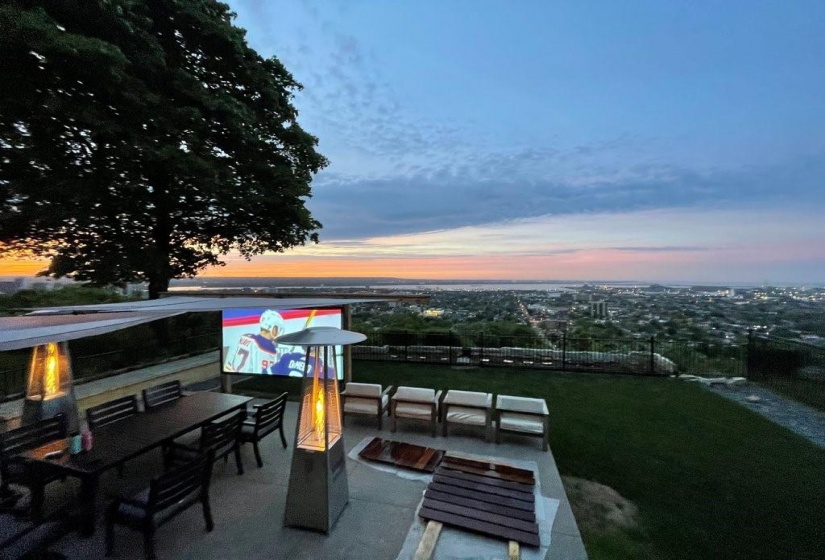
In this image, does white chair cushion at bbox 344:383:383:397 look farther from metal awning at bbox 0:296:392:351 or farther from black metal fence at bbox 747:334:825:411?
black metal fence at bbox 747:334:825:411

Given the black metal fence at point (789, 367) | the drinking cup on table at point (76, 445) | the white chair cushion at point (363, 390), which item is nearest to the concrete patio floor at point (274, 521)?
the drinking cup on table at point (76, 445)

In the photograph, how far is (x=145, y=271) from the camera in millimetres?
9039

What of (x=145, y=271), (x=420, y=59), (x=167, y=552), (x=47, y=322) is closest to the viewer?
(x=167, y=552)

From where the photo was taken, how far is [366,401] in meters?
6.09

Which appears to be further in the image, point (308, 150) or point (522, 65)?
point (522, 65)

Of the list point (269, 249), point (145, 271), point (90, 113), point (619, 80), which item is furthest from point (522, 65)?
point (145, 271)

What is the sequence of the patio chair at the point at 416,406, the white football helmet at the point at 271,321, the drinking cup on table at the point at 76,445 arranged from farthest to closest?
the white football helmet at the point at 271,321
the patio chair at the point at 416,406
the drinking cup on table at the point at 76,445

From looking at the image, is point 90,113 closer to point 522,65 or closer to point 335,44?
point 335,44

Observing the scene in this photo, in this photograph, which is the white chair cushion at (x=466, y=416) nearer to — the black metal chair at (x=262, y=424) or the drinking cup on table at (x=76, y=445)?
the black metal chair at (x=262, y=424)

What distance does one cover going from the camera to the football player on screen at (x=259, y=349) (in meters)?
7.23

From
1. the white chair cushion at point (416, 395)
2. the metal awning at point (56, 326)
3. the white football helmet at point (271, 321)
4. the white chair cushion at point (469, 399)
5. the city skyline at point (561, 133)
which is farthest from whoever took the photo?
the city skyline at point (561, 133)

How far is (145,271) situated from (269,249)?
3407mm

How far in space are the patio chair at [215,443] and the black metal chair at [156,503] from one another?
725 mm

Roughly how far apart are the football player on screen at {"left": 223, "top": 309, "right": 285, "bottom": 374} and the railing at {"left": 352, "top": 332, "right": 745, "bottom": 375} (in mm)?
3802
